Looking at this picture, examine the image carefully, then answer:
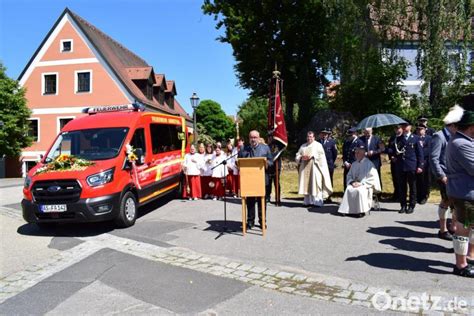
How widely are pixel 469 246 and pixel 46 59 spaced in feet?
106

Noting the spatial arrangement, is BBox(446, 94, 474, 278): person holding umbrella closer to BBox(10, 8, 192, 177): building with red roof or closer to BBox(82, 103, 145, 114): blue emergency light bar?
BBox(82, 103, 145, 114): blue emergency light bar

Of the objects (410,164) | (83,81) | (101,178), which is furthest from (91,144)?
(83,81)

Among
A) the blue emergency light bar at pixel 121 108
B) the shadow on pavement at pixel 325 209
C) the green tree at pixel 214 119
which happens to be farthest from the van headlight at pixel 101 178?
the green tree at pixel 214 119

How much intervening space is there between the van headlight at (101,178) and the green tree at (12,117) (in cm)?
2336

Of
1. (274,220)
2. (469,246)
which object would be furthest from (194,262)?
(469,246)

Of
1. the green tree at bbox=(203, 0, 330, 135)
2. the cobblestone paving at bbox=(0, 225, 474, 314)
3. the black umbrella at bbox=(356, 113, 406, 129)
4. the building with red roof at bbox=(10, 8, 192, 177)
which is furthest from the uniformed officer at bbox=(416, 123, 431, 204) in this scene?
the building with red roof at bbox=(10, 8, 192, 177)

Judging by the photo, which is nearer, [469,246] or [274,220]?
[469,246]

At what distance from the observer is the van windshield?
348 inches

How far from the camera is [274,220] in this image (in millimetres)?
8992

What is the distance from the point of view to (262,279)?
531 cm

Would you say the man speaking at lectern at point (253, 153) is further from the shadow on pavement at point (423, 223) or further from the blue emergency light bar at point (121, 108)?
the blue emergency light bar at point (121, 108)

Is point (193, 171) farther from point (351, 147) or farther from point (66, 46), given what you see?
point (66, 46)

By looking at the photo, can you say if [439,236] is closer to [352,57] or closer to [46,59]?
[352,57]

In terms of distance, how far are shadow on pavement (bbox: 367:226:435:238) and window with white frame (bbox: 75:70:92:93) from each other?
27204 mm
